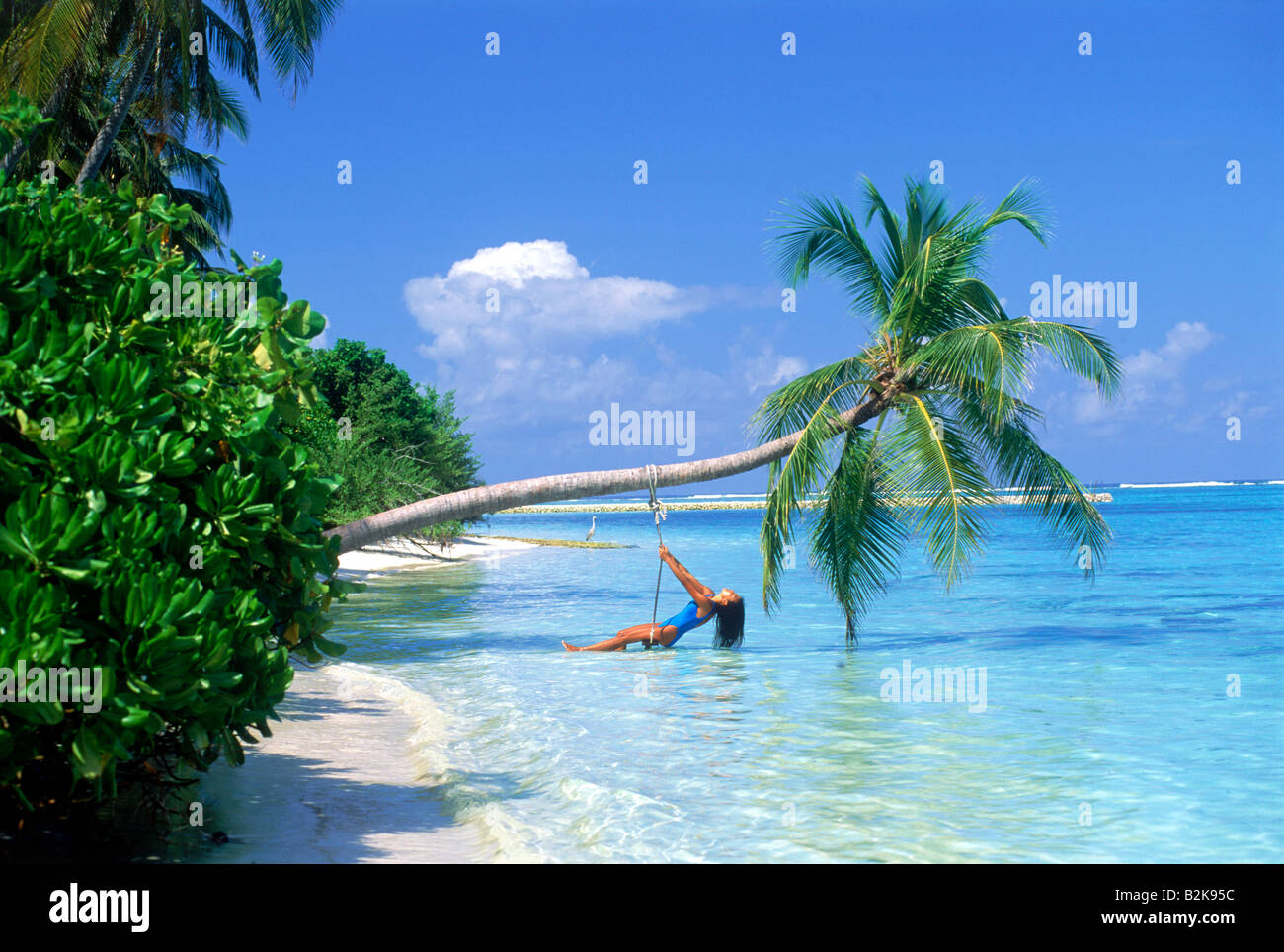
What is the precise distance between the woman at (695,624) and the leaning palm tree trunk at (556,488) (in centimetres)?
244

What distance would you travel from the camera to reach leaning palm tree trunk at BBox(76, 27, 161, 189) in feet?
44.5

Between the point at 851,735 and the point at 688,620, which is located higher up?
the point at 688,620

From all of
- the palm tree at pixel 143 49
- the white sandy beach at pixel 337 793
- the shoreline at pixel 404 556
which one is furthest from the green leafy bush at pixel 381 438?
the white sandy beach at pixel 337 793

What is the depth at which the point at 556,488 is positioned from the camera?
985cm

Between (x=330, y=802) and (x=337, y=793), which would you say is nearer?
(x=330, y=802)

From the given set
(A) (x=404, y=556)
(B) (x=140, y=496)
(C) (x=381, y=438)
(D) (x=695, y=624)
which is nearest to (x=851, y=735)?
(D) (x=695, y=624)

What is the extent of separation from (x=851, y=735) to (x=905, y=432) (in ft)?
13.2

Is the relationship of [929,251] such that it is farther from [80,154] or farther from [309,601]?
[80,154]

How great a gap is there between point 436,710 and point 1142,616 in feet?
51.1

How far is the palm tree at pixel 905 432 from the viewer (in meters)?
10.1

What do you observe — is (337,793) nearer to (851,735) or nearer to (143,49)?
(851,735)

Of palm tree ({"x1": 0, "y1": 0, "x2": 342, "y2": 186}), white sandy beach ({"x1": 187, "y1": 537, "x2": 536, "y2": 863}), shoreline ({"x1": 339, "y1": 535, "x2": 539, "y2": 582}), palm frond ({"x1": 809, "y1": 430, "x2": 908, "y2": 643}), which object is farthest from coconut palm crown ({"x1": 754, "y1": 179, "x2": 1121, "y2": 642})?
shoreline ({"x1": 339, "y1": 535, "x2": 539, "y2": 582})

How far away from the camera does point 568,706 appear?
9828 mm

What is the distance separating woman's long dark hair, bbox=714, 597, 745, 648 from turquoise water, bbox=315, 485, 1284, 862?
0.30 meters
